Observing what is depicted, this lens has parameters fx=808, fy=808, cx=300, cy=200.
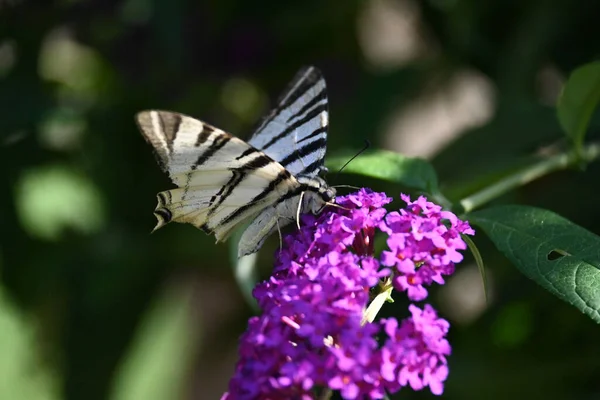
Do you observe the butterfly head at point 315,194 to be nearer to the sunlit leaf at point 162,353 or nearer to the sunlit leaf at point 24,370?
the sunlit leaf at point 162,353

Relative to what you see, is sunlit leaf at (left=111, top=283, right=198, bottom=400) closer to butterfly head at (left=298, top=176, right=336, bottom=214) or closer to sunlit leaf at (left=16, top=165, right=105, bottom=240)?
sunlit leaf at (left=16, top=165, right=105, bottom=240)

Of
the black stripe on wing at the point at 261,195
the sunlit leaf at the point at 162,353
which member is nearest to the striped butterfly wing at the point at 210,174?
the black stripe on wing at the point at 261,195

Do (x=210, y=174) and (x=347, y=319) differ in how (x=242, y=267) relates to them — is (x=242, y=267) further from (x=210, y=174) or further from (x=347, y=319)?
(x=347, y=319)

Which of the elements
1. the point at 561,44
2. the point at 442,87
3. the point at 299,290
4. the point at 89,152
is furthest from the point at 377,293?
the point at 89,152

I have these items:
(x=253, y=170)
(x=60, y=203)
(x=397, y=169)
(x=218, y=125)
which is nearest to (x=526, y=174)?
(x=397, y=169)

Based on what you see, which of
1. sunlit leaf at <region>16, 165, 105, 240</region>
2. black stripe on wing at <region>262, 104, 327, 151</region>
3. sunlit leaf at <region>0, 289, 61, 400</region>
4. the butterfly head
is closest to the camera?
the butterfly head

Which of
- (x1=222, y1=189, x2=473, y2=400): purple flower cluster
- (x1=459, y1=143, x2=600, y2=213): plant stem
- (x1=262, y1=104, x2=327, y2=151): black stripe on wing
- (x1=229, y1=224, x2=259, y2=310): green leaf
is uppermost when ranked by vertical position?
(x1=262, y1=104, x2=327, y2=151): black stripe on wing

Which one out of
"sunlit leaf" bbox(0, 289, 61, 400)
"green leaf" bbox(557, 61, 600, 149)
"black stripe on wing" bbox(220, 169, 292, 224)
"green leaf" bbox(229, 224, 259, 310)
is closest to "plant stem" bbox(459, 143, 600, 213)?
"green leaf" bbox(557, 61, 600, 149)
